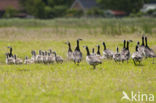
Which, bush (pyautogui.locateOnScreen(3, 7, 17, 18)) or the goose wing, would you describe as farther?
bush (pyautogui.locateOnScreen(3, 7, 17, 18))

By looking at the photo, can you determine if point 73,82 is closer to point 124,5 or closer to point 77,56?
point 77,56

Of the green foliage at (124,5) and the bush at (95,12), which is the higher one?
the green foliage at (124,5)

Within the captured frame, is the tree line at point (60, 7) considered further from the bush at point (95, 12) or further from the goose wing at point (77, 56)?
the goose wing at point (77, 56)

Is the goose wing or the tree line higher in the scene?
the tree line

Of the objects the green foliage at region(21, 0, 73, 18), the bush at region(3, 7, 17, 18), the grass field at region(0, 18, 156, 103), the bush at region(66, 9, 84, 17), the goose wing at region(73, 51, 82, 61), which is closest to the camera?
the grass field at region(0, 18, 156, 103)

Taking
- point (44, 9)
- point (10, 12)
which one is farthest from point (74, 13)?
point (10, 12)

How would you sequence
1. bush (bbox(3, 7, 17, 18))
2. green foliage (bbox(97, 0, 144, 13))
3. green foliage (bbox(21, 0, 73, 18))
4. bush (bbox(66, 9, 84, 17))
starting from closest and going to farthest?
green foliage (bbox(21, 0, 73, 18))
bush (bbox(66, 9, 84, 17))
bush (bbox(3, 7, 17, 18))
green foliage (bbox(97, 0, 144, 13))

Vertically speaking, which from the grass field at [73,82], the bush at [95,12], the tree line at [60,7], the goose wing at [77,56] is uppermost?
the tree line at [60,7]

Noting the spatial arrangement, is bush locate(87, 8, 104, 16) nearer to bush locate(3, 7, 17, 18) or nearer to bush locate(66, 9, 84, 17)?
bush locate(66, 9, 84, 17)

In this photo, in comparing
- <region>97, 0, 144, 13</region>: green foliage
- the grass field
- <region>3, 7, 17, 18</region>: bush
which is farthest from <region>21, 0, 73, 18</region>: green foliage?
the grass field

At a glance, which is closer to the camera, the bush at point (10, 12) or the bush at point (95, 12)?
the bush at point (95, 12)

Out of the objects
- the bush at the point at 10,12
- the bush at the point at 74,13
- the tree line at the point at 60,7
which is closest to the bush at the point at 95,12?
the tree line at the point at 60,7

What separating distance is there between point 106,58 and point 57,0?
7411cm

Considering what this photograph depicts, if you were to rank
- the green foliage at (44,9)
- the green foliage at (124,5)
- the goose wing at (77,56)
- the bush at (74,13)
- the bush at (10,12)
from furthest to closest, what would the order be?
the green foliage at (124,5), the bush at (10,12), the bush at (74,13), the green foliage at (44,9), the goose wing at (77,56)
